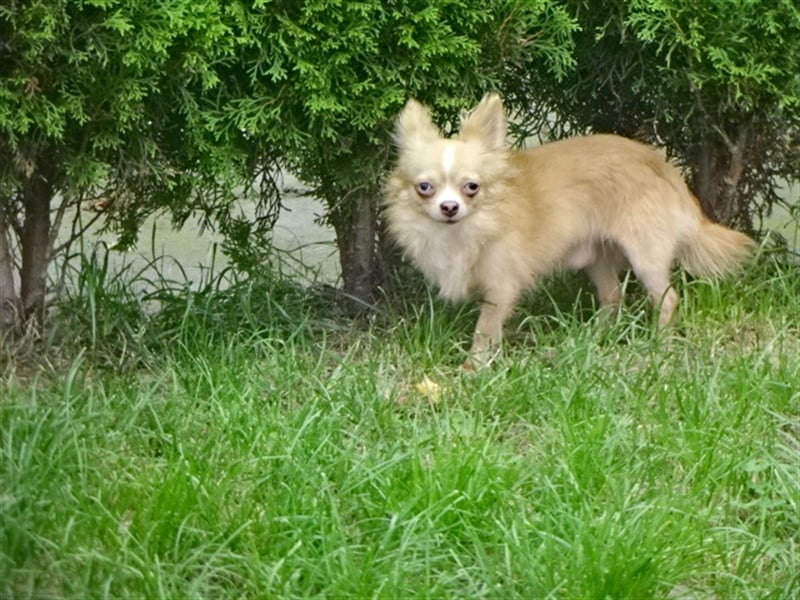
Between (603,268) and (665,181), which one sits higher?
(665,181)

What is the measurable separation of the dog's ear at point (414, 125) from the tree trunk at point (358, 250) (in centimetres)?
59

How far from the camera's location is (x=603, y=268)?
17.9ft

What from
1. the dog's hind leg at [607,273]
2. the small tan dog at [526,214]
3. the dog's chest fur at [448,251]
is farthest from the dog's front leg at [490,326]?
the dog's hind leg at [607,273]

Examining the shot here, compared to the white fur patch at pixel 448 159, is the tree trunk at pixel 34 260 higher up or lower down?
lower down

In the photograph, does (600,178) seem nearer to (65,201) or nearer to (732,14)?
(732,14)

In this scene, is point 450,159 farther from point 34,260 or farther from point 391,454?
point 34,260

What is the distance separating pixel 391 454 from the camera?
386 cm

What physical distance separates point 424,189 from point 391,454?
3.88 feet

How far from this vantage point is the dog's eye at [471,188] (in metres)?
4.72

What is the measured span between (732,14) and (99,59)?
2.15m

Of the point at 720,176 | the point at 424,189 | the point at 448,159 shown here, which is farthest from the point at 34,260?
the point at 720,176

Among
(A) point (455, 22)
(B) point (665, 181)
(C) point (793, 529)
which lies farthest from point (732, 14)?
(C) point (793, 529)

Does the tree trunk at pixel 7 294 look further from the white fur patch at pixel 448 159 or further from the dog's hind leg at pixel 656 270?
the dog's hind leg at pixel 656 270

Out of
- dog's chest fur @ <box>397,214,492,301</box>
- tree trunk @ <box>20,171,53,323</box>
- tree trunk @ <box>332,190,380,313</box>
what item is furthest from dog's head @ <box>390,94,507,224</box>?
tree trunk @ <box>20,171,53,323</box>
